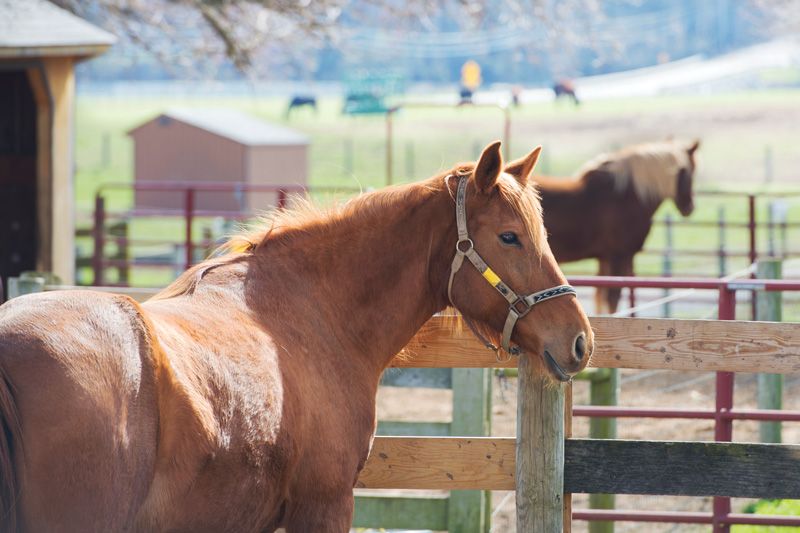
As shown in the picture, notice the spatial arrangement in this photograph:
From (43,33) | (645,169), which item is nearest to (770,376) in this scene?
(645,169)

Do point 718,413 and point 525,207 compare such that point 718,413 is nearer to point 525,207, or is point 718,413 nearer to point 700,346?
point 700,346

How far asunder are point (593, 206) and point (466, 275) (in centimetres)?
794

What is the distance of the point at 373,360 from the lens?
3715mm

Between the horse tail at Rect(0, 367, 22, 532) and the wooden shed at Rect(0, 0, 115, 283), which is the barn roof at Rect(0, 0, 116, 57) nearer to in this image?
the wooden shed at Rect(0, 0, 115, 283)

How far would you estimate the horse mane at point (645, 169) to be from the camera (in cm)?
1155

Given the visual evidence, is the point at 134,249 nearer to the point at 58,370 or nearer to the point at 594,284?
the point at 594,284

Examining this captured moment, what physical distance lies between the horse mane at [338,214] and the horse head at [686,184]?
8.77 metres

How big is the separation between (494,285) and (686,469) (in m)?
1.13

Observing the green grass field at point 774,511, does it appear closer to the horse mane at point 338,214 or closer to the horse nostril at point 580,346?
the horse nostril at point 580,346

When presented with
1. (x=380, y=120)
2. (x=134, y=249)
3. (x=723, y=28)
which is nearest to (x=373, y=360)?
(x=134, y=249)

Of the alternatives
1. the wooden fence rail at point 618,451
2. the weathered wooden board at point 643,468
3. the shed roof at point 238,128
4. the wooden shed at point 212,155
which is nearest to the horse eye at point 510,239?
the wooden fence rail at point 618,451


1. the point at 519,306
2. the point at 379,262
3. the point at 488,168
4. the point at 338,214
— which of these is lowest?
the point at 519,306

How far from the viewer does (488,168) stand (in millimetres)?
3578

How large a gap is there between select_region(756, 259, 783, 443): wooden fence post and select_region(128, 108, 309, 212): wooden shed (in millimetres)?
19659
